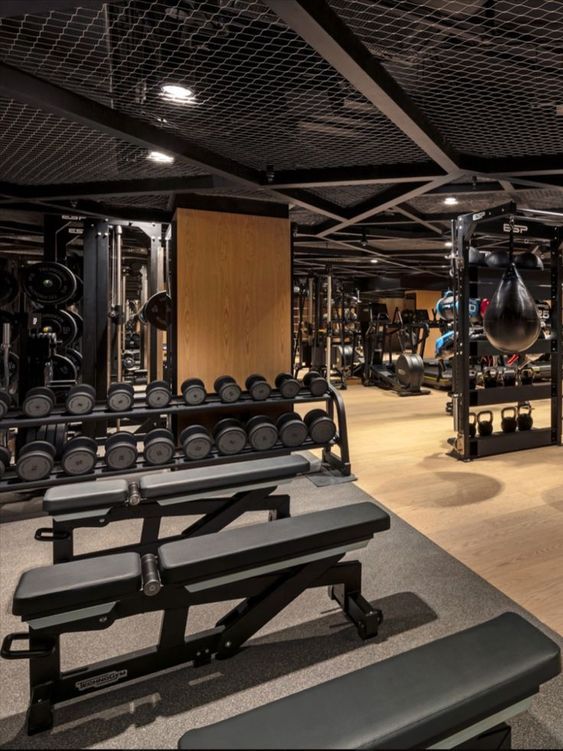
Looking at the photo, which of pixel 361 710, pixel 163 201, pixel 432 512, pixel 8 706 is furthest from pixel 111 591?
pixel 163 201

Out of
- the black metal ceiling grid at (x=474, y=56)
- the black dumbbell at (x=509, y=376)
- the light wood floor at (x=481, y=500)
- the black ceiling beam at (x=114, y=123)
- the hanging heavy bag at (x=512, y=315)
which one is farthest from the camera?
the black dumbbell at (x=509, y=376)

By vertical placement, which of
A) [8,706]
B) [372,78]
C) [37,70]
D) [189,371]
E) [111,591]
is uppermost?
[37,70]

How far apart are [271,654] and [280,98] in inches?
95.9

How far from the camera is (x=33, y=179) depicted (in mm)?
3625

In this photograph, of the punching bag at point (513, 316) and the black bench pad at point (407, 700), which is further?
the punching bag at point (513, 316)

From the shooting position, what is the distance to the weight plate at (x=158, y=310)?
14.0ft

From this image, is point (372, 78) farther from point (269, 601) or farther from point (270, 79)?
point (269, 601)

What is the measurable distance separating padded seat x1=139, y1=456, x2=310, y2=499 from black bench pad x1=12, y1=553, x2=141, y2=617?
75 centimetres

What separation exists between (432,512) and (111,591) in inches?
87.8

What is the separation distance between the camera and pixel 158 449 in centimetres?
328

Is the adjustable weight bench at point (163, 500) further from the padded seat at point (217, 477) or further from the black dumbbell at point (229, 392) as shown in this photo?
the black dumbbell at point (229, 392)

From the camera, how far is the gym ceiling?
1641mm

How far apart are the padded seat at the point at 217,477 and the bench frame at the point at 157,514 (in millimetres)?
39

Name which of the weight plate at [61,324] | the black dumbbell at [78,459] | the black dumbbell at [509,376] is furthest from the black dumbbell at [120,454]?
the black dumbbell at [509,376]
